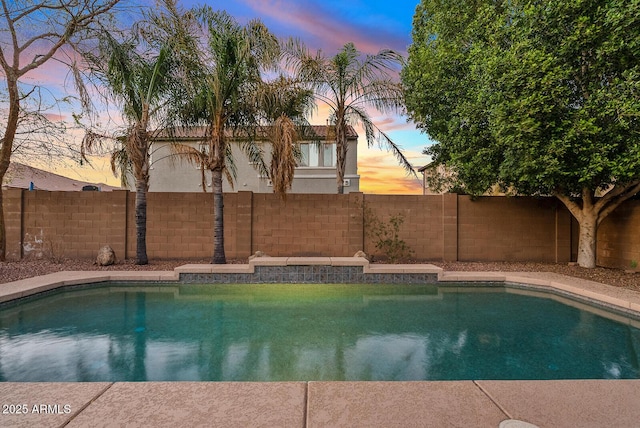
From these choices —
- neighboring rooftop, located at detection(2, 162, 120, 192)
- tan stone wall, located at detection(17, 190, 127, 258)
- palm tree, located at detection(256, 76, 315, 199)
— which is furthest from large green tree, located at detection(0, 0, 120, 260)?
palm tree, located at detection(256, 76, 315, 199)

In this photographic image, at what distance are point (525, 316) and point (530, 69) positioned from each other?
4731mm

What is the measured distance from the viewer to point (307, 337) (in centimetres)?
471

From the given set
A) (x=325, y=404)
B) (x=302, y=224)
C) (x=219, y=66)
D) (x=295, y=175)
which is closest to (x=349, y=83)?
(x=219, y=66)

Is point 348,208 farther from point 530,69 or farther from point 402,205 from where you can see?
point 530,69

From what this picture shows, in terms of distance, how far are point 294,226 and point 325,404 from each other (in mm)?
7895

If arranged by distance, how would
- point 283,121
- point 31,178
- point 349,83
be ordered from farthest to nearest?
point 31,178, point 349,83, point 283,121

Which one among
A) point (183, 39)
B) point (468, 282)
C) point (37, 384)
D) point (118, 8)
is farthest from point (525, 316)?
point (118, 8)

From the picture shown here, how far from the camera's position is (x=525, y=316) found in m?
5.80

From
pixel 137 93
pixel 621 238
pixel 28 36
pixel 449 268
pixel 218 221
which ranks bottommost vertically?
pixel 449 268

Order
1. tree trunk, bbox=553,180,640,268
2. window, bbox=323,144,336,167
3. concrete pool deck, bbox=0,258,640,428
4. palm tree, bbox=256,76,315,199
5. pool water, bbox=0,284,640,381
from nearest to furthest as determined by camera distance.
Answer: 1. concrete pool deck, bbox=0,258,640,428
2. pool water, bbox=0,284,640,381
3. palm tree, bbox=256,76,315,199
4. tree trunk, bbox=553,180,640,268
5. window, bbox=323,144,336,167

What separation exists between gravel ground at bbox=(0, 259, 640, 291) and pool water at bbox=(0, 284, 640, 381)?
70.8 inches

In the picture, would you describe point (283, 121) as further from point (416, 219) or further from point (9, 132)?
→ point (9, 132)

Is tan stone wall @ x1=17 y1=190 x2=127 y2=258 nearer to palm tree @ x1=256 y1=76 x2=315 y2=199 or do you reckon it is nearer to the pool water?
the pool water

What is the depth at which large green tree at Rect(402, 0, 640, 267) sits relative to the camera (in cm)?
674
